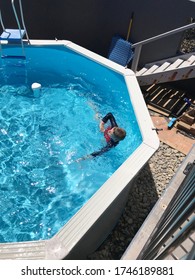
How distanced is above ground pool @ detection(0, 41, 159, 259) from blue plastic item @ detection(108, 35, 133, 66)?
3.92ft

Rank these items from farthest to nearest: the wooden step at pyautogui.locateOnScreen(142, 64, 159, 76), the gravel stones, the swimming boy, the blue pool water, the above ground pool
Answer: the wooden step at pyautogui.locateOnScreen(142, 64, 159, 76)
the swimming boy
the blue pool water
the gravel stones
the above ground pool

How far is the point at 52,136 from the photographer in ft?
23.3

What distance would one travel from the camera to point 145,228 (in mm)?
3613

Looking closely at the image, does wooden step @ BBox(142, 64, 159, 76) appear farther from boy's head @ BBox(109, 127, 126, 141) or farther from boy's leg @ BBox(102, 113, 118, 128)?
boy's head @ BBox(109, 127, 126, 141)

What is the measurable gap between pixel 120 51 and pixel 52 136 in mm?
3857

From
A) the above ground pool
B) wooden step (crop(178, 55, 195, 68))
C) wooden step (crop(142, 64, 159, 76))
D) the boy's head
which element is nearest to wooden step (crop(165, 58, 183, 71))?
wooden step (crop(178, 55, 195, 68))

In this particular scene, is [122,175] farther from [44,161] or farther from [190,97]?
[190,97]

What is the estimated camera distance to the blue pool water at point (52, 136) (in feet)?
18.4

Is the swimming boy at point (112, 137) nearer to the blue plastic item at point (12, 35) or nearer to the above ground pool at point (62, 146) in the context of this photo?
the above ground pool at point (62, 146)

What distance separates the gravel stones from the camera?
17.9 ft

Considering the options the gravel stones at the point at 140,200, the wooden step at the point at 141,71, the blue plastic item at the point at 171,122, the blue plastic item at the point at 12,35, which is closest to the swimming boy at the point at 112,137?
the gravel stones at the point at 140,200

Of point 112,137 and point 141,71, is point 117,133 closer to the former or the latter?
point 112,137

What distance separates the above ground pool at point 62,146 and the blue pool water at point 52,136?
0.02 metres

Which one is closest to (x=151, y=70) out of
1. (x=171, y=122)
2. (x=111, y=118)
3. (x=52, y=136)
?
(x=171, y=122)
